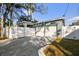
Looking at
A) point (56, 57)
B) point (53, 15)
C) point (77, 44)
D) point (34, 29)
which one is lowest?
point (56, 57)

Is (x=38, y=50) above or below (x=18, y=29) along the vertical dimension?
below

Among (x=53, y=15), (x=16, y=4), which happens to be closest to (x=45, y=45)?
(x=53, y=15)

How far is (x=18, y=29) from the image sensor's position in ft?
6.80

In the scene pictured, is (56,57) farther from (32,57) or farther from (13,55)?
(13,55)

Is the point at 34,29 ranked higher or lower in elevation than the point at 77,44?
higher

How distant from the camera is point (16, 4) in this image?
2082mm

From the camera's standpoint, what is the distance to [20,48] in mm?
2057

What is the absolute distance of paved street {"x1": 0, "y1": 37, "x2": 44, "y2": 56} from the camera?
6.72 ft

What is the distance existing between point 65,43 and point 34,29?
0.34 meters

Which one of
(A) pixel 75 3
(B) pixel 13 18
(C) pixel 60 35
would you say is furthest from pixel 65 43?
(B) pixel 13 18

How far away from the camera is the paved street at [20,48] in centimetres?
205

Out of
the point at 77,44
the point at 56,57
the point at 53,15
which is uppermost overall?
the point at 53,15

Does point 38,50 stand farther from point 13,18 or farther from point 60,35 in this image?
point 13,18

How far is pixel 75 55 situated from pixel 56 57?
0.19 meters
